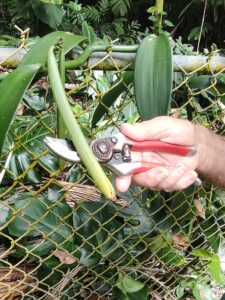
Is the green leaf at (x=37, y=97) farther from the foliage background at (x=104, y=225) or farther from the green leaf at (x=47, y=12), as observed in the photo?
the green leaf at (x=47, y=12)

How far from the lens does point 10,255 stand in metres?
1.10

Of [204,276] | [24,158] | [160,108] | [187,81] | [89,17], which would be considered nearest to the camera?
[160,108]

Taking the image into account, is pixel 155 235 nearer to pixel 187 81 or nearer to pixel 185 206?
pixel 185 206

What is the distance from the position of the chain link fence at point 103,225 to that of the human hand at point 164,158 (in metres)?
0.19

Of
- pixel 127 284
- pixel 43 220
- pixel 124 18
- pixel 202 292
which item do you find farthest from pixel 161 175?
pixel 124 18

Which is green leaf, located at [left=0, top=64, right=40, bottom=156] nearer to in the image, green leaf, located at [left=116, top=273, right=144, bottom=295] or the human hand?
the human hand

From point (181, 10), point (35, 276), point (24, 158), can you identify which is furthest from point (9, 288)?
point (181, 10)

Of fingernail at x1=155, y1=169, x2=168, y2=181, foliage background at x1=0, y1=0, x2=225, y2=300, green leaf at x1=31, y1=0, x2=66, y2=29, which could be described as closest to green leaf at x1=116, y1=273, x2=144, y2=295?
foliage background at x1=0, y1=0, x2=225, y2=300

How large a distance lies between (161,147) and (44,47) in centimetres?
23

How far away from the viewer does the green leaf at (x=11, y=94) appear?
2.19 feet

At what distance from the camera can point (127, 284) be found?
45.8 inches

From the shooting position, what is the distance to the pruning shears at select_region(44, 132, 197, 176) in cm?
59

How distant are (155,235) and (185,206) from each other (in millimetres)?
104

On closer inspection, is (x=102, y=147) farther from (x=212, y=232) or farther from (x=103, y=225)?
(x=212, y=232)
